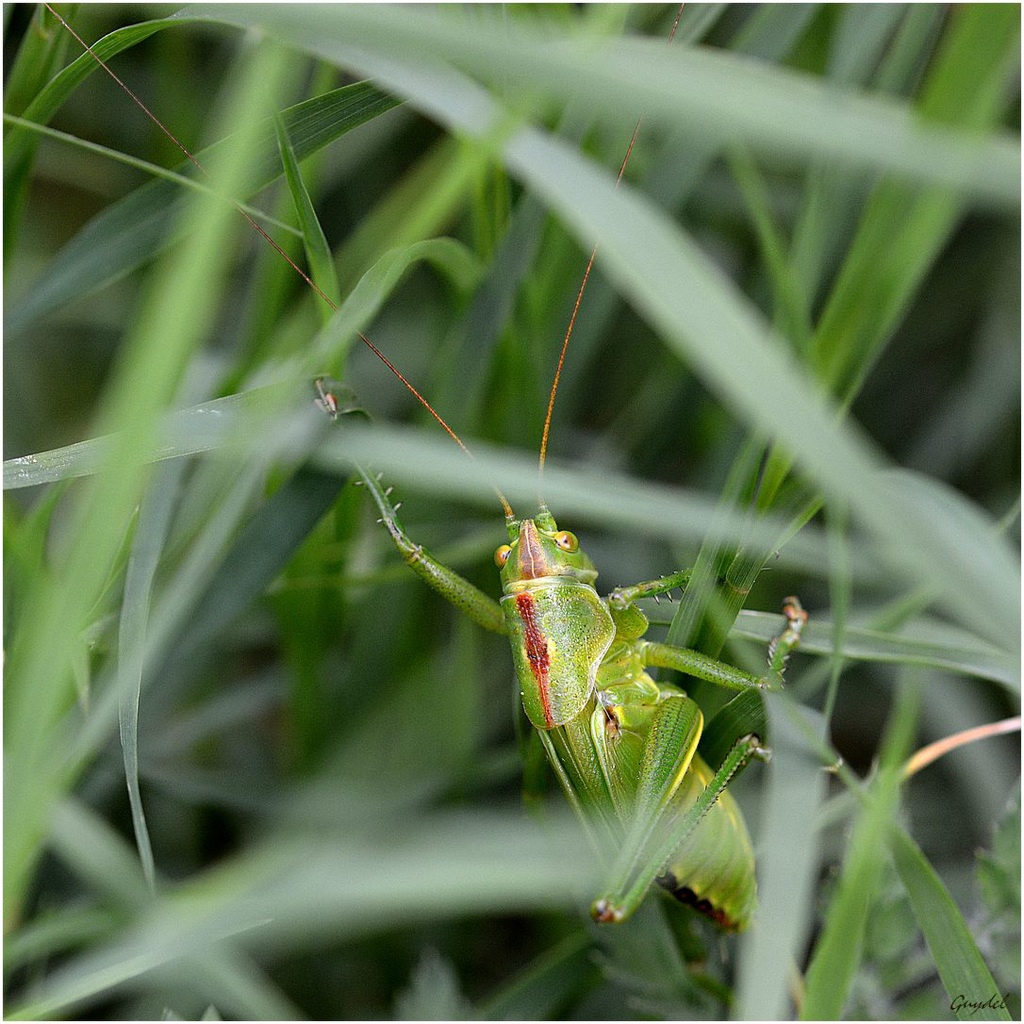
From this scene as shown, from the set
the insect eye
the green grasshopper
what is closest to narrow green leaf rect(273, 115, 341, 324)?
the green grasshopper

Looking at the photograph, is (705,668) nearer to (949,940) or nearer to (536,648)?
(536,648)

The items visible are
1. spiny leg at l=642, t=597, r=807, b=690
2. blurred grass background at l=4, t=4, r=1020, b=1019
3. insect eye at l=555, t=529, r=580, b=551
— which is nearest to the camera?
blurred grass background at l=4, t=4, r=1020, b=1019

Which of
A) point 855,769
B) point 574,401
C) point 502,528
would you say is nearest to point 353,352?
point 574,401

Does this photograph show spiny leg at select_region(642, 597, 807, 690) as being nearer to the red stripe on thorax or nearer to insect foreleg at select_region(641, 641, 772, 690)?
insect foreleg at select_region(641, 641, 772, 690)

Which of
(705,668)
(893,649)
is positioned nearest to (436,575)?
(705,668)
